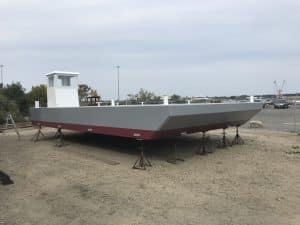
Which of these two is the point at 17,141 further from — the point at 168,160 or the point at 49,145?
the point at 168,160

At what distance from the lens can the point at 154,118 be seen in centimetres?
1112

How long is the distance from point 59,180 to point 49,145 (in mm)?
6787

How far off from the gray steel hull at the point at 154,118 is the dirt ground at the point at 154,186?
966 millimetres

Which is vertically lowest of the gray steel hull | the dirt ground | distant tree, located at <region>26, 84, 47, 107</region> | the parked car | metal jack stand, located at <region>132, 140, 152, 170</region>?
the dirt ground

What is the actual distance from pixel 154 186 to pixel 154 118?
2.16m

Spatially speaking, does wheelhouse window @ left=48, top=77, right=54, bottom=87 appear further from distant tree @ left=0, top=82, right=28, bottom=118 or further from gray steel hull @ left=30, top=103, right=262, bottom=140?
distant tree @ left=0, top=82, right=28, bottom=118

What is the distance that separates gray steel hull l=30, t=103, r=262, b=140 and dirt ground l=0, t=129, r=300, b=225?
0.97 meters

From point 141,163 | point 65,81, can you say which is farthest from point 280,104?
point 141,163

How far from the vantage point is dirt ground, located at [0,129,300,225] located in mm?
7535

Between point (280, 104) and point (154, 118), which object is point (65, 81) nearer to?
point (154, 118)

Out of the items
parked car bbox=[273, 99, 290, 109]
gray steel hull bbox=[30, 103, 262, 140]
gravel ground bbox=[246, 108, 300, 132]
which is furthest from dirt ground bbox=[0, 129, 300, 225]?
parked car bbox=[273, 99, 290, 109]

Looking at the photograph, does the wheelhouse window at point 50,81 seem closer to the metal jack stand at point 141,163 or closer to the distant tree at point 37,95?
the metal jack stand at point 141,163

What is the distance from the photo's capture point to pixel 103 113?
13.4 m

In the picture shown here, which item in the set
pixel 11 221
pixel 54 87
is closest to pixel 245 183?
pixel 11 221
